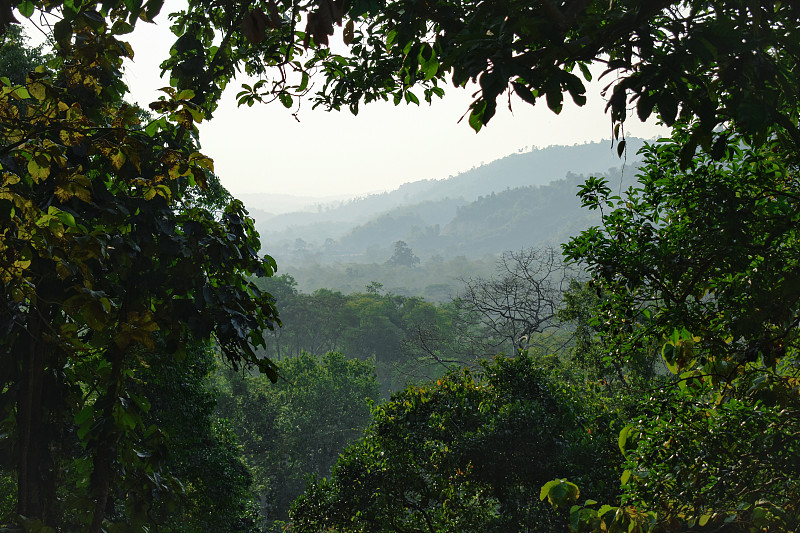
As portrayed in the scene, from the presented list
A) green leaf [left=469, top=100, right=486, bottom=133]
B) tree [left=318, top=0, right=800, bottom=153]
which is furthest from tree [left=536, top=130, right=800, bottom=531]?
green leaf [left=469, top=100, right=486, bottom=133]

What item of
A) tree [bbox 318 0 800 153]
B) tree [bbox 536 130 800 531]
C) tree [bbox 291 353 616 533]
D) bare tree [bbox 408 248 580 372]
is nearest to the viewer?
tree [bbox 318 0 800 153]

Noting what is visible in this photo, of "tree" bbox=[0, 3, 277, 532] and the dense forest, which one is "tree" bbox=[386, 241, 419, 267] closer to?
the dense forest

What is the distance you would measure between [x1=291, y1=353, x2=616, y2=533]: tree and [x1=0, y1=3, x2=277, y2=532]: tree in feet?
15.2

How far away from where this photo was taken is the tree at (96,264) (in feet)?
7.07

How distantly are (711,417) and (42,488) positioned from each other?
391 centimetres

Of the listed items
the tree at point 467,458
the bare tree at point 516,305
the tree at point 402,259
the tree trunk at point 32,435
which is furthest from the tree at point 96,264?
the tree at point 402,259

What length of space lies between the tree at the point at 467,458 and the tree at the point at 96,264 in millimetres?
4622

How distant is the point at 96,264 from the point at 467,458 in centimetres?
558

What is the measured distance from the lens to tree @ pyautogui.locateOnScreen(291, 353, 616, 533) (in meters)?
7.00

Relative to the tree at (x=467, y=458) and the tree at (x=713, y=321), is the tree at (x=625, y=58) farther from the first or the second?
the tree at (x=467, y=458)

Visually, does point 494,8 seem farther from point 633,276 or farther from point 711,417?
point 711,417

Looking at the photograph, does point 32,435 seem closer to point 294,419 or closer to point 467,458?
point 467,458

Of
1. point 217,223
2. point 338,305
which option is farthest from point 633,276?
point 338,305

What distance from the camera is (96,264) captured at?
8.73 ft
